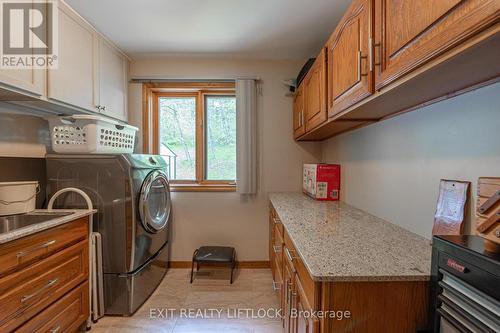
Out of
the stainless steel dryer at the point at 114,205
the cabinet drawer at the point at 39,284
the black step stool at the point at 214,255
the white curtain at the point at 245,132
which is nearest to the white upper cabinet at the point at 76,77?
the stainless steel dryer at the point at 114,205

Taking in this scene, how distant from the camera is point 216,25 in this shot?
6.73 feet

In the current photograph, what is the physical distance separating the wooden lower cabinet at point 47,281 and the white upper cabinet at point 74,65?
36.0 inches

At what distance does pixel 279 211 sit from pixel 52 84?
1.78 m

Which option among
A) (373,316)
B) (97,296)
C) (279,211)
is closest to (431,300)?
(373,316)

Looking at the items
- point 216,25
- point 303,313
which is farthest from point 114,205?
point 216,25

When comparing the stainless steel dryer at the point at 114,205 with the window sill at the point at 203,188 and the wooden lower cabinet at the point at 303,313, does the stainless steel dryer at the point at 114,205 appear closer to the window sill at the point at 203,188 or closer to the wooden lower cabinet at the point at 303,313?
the window sill at the point at 203,188

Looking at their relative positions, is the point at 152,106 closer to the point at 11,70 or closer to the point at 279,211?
the point at 11,70

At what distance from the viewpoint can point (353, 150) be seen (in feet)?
6.60

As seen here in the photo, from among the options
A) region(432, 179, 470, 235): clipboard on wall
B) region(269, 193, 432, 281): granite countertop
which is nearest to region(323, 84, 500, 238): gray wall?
region(432, 179, 470, 235): clipboard on wall

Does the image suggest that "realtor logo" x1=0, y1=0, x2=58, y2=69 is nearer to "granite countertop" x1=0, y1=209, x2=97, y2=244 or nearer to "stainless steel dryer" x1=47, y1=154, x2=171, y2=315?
"stainless steel dryer" x1=47, y1=154, x2=171, y2=315

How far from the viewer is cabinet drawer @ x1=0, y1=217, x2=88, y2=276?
1.21m

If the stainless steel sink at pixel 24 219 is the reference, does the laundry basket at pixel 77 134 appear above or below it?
above

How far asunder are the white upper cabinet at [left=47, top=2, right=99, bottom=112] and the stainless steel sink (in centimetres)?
79

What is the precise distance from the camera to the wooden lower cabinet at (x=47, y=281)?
4.02 ft
